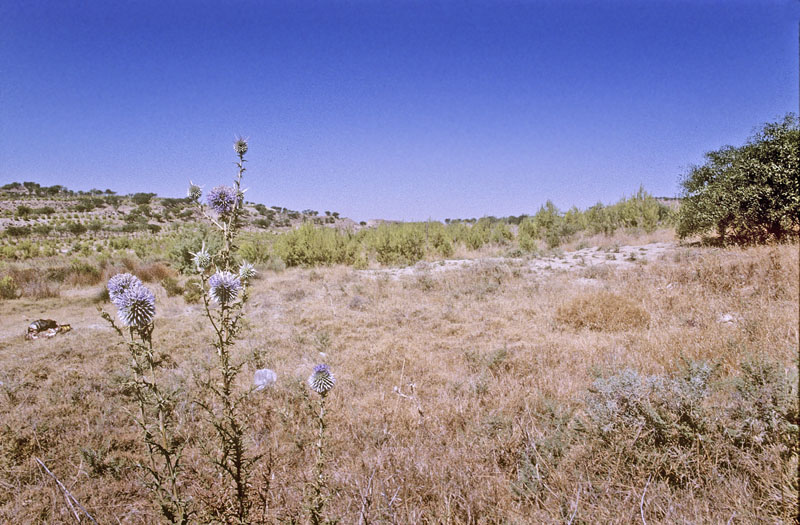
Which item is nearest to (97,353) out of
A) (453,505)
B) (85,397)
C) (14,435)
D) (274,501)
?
(85,397)

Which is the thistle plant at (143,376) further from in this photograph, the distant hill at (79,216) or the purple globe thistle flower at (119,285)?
the distant hill at (79,216)

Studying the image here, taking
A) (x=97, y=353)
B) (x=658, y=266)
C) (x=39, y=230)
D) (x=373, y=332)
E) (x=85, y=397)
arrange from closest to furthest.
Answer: (x=85, y=397)
(x=97, y=353)
(x=373, y=332)
(x=658, y=266)
(x=39, y=230)

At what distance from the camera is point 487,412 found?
3281 mm

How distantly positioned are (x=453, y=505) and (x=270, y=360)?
150 inches

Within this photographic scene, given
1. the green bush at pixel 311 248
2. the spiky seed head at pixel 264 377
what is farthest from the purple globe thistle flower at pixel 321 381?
the green bush at pixel 311 248

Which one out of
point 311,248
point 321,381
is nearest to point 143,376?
point 321,381

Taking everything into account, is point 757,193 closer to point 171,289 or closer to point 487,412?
point 487,412

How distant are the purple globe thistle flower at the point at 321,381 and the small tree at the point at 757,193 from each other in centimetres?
1375

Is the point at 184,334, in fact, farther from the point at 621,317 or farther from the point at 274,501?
the point at 621,317

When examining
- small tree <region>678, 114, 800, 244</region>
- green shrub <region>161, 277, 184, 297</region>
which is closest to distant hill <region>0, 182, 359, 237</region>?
green shrub <region>161, 277, 184, 297</region>

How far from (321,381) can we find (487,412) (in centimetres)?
217

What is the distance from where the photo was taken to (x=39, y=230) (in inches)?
1245

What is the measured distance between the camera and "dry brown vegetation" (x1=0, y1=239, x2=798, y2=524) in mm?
2061

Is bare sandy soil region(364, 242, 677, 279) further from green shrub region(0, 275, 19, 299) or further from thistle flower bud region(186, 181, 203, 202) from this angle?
green shrub region(0, 275, 19, 299)
